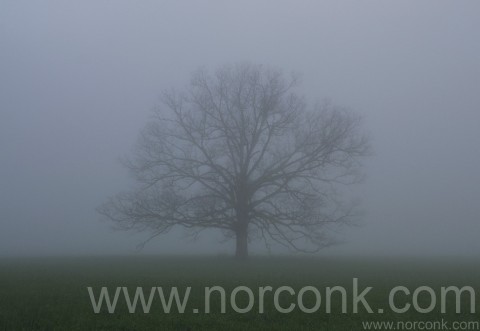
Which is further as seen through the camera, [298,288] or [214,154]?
[214,154]

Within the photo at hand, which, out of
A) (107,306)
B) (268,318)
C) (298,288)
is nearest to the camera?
(268,318)

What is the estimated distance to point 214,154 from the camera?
30.1 metres

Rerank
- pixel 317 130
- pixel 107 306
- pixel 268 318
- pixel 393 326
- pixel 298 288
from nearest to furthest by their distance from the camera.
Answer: pixel 393 326
pixel 268 318
pixel 107 306
pixel 298 288
pixel 317 130

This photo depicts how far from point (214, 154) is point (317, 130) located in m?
5.48

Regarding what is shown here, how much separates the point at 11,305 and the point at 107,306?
5.12 feet

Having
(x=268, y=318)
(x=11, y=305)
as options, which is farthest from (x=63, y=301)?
(x=268, y=318)

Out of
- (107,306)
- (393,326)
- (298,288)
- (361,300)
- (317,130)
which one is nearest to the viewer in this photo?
(393,326)

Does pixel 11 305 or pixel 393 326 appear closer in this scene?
pixel 393 326

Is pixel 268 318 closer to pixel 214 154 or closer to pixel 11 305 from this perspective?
pixel 11 305

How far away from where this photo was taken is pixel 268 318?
8.43 meters

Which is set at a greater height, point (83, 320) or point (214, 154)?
point (214, 154)

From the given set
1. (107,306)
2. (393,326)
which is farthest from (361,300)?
(107,306)

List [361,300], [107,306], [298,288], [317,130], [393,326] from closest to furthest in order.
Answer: [393,326]
[107,306]
[361,300]
[298,288]
[317,130]

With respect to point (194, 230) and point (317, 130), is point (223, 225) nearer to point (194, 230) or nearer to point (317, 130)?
point (194, 230)
